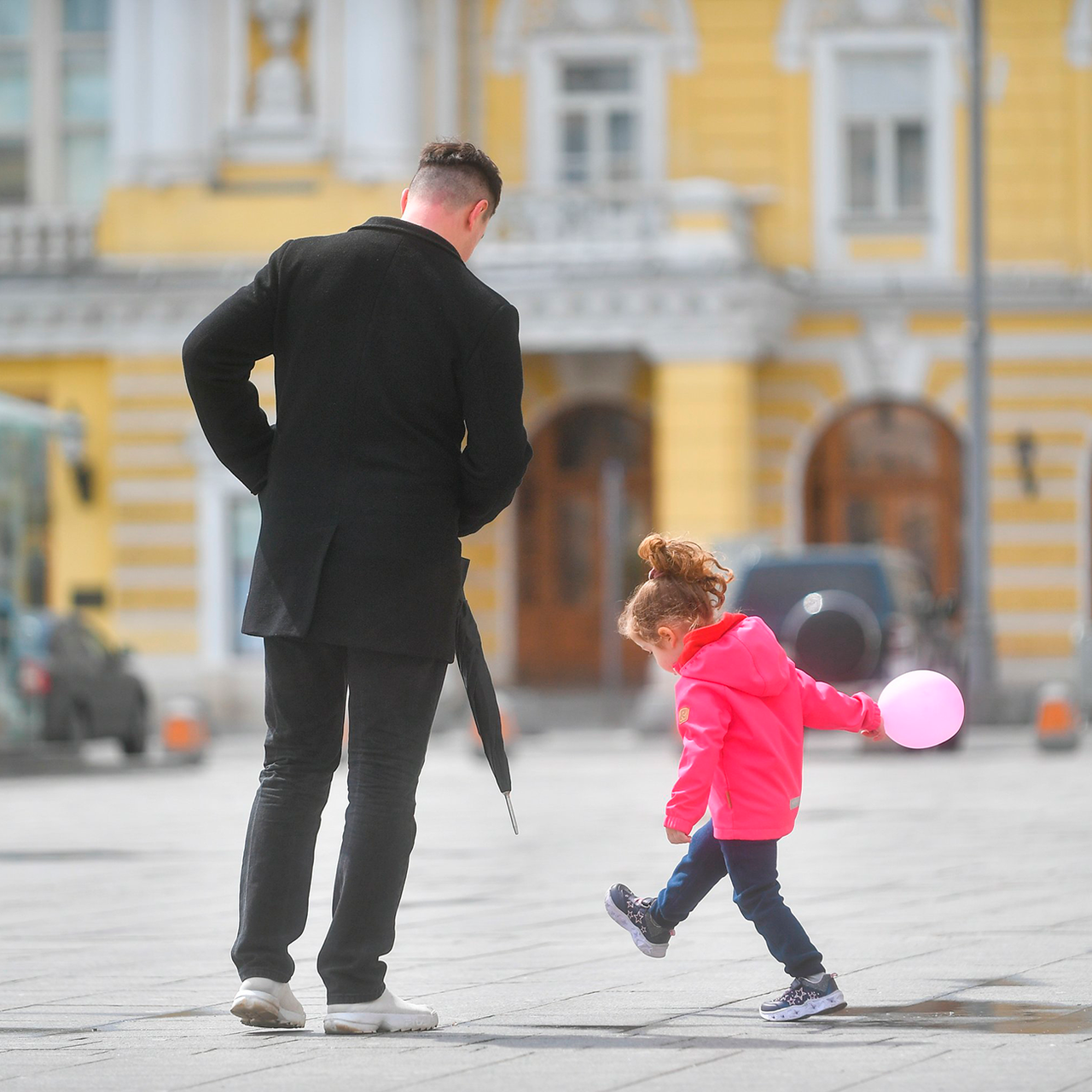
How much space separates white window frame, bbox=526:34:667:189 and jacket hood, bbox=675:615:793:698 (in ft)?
78.5

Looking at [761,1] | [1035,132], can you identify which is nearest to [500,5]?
[761,1]

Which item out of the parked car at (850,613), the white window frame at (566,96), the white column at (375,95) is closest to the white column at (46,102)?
the white column at (375,95)

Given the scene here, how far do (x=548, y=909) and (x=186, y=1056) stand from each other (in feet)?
12.5

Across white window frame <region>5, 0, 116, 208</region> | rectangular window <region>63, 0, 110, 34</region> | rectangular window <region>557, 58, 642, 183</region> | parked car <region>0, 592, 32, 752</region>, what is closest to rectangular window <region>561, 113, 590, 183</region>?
rectangular window <region>557, 58, 642, 183</region>

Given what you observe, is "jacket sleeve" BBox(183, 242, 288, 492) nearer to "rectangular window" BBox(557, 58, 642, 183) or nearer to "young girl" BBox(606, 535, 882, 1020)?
"young girl" BBox(606, 535, 882, 1020)

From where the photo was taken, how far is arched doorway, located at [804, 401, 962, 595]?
3000cm

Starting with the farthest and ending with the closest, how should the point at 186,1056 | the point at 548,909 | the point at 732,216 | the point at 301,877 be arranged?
the point at 732,216, the point at 548,909, the point at 301,877, the point at 186,1056

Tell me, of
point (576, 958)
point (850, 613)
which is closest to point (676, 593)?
point (576, 958)

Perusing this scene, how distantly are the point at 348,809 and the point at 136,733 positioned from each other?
17886 mm

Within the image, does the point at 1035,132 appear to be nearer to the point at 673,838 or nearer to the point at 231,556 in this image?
the point at 231,556

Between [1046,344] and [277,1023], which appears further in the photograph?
[1046,344]

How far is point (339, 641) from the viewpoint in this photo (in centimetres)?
605

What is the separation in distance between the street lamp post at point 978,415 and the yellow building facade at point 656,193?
135 inches

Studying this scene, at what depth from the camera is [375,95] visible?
29.1m
